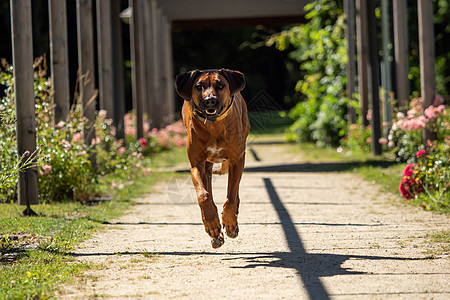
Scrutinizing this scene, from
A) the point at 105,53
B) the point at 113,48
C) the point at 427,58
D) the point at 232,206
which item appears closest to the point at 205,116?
the point at 232,206

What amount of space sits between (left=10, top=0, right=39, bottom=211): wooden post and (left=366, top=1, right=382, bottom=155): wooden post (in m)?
8.22

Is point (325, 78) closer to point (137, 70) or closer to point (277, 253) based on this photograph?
point (137, 70)

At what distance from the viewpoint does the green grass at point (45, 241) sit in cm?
493

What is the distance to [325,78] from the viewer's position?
19.3 meters

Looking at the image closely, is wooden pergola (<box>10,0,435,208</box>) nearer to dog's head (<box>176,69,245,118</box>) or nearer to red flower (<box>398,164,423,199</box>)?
red flower (<box>398,164,423,199</box>)

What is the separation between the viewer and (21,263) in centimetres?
571

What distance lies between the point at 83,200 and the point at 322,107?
34.1 ft

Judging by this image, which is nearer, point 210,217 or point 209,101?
point 209,101

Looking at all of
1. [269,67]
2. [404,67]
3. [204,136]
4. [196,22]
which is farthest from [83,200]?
[269,67]

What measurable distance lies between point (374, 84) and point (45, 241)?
9690 millimetres

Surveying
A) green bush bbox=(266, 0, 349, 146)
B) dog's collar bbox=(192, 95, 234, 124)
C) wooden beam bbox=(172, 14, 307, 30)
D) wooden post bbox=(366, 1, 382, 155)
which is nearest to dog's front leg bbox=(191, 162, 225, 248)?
dog's collar bbox=(192, 95, 234, 124)

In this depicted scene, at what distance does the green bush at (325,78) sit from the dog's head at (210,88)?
1204 centimetres

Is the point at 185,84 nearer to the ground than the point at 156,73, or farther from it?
farther from it

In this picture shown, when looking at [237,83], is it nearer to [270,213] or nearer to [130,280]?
[130,280]
